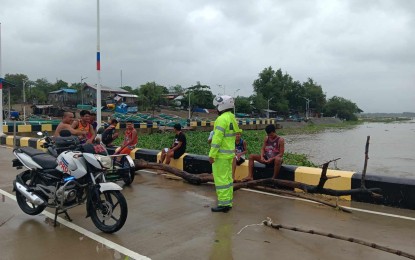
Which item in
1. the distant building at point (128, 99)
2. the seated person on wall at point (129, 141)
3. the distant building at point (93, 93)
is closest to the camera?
the seated person on wall at point (129, 141)

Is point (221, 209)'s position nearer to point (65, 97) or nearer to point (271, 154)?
point (271, 154)

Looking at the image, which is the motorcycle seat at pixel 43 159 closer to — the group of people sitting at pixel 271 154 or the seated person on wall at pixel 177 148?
the group of people sitting at pixel 271 154

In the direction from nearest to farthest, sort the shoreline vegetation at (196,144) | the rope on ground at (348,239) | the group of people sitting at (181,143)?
the rope on ground at (348,239) < the group of people sitting at (181,143) < the shoreline vegetation at (196,144)

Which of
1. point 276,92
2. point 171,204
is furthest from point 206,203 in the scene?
point 276,92

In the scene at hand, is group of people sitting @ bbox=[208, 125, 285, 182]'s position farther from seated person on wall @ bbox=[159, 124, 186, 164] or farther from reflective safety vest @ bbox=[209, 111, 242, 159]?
seated person on wall @ bbox=[159, 124, 186, 164]

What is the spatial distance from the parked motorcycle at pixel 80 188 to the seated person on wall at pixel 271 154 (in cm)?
324

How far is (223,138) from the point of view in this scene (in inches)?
224

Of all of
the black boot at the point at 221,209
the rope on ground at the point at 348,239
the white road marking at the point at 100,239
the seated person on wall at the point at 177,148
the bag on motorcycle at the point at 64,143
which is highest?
the bag on motorcycle at the point at 64,143

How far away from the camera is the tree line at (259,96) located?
205ft

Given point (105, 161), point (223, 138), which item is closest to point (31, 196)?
point (105, 161)

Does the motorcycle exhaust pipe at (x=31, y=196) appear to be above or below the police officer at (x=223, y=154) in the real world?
below

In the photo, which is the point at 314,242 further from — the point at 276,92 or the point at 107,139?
the point at 276,92

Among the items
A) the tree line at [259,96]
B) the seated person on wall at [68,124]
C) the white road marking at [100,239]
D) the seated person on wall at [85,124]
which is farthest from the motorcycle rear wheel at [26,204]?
the tree line at [259,96]

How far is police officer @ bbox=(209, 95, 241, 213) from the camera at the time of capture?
561 centimetres
